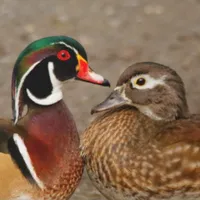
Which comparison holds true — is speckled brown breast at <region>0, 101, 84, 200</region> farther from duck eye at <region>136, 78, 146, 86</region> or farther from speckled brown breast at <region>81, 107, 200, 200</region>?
duck eye at <region>136, 78, 146, 86</region>

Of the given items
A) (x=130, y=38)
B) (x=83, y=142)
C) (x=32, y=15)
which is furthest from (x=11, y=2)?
(x=83, y=142)

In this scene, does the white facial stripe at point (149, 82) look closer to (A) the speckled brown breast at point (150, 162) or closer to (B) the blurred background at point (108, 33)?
(A) the speckled brown breast at point (150, 162)

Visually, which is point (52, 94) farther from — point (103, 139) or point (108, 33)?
point (108, 33)

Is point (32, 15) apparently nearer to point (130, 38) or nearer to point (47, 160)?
point (130, 38)

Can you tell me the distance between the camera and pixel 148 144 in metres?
3.00

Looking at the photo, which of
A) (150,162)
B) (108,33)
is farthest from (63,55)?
(108,33)

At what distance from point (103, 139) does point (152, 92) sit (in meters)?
0.26

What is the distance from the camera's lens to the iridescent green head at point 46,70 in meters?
2.90

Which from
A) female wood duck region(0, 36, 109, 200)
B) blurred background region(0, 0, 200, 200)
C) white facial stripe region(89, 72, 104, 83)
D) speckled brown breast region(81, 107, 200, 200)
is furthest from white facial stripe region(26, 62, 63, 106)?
blurred background region(0, 0, 200, 200)

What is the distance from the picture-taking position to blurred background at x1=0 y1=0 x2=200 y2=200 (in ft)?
15.0

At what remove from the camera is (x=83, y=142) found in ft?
10.3

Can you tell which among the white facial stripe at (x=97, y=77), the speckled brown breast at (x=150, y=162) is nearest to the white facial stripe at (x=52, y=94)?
the white facial stripe at (x=97, y=77)

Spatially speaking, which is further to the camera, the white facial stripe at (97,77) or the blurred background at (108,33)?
the blurred background at (108,33)

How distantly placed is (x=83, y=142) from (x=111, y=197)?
242mm
